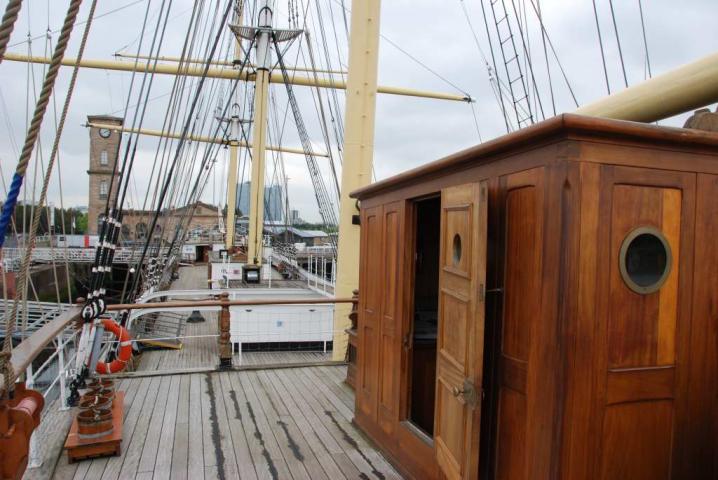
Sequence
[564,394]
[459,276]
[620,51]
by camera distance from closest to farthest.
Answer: [564,394] → [459,276] → [620,51]

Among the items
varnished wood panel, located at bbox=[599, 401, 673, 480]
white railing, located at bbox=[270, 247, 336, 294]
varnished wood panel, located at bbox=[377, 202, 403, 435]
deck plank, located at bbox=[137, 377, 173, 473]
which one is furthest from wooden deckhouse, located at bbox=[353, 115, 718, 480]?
white railing, located at bbox=[270, 247, 336, 294]

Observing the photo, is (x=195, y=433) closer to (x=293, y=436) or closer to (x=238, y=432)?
(x=238, y=432)

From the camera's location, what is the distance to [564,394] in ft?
6.70

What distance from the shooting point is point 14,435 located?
1.70 m

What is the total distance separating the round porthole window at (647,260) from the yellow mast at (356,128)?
457cm

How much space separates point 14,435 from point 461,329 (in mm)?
1885

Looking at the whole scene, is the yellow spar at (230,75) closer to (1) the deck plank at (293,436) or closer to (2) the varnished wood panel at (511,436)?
(1) the deck plank at (293,436)

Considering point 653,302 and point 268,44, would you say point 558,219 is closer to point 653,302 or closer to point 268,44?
point 653,302

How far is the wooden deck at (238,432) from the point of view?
366 cm

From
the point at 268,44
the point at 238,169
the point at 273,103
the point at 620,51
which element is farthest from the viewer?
the point at 238,169

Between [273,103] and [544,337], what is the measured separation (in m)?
22.8

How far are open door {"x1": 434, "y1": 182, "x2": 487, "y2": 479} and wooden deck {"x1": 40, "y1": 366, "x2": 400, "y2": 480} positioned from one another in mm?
1157

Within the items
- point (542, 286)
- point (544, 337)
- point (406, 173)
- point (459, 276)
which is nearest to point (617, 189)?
point (542, 286)

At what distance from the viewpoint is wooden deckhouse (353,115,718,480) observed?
2053 mm
